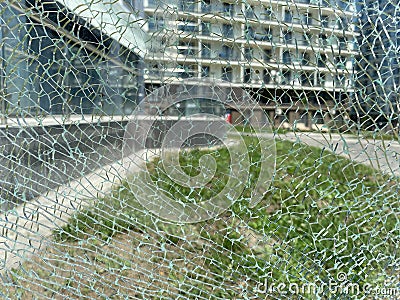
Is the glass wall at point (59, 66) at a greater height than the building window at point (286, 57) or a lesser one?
lesser

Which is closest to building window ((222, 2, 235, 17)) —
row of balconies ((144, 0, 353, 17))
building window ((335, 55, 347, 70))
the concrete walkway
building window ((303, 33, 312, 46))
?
row of balconies ((144, 0, 353, 17))

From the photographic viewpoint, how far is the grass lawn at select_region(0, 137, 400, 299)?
116 centimetres

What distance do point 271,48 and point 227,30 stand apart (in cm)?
14

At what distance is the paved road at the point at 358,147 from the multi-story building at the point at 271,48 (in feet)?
0.16

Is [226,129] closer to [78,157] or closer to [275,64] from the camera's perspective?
[275,64]

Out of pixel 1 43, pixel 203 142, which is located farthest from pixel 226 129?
pixel 1 43

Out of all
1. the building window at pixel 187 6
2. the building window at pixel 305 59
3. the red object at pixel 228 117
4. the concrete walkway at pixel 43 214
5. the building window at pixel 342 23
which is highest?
the building window at pixel 342 23

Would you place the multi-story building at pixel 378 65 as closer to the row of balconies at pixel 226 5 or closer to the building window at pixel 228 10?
the row of balconies at pixel 226 5

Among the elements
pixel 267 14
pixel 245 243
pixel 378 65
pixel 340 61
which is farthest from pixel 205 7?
pixel 245 243

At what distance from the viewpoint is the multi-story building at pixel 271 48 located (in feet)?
3.28

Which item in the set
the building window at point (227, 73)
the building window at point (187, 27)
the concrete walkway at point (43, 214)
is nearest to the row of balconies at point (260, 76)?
Answer: the building window at point (227, 73)

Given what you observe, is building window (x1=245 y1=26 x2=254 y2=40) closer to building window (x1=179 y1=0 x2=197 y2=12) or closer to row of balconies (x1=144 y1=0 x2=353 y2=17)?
row of balconies (x1=144 y1=0 x2=353 y2=17)

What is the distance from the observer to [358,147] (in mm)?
1051

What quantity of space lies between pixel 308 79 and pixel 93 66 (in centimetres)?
64
